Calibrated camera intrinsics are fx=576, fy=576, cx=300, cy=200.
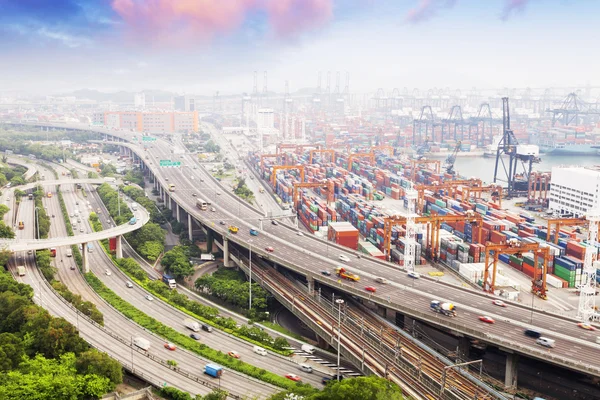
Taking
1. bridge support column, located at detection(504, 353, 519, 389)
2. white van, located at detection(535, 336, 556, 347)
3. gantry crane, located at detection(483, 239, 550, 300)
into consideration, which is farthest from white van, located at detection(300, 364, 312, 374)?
gantry crane, located at detection(483, 239, 550, 300)

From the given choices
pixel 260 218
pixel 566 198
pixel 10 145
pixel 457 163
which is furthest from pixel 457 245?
pixel 10 145

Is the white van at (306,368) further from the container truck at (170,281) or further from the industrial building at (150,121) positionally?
the industrial building at (150,121)

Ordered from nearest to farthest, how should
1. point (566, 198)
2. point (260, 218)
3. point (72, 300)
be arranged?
1. point (72, 300)
2. point (260, 218)
3. point (566, 198)

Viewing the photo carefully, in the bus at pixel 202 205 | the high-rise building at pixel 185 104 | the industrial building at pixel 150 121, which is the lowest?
the bus at pixel 202 205

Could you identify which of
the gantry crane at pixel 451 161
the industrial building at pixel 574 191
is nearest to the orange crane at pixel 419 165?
the gantry crane at pixel 451 161

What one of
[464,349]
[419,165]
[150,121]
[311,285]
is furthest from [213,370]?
[150,121]

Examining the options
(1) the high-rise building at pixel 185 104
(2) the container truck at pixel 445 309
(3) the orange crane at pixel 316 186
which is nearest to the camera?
(2) the container truck at pixel 445 309

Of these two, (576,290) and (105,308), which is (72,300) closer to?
(105,308)
